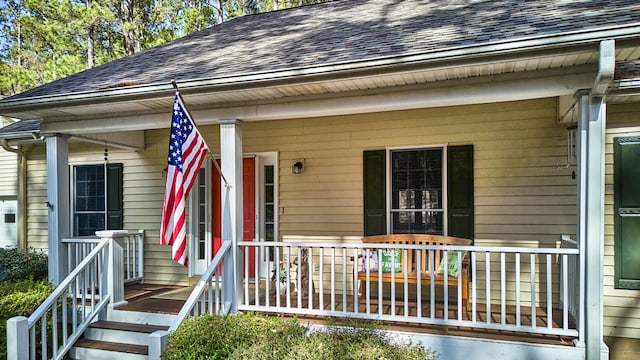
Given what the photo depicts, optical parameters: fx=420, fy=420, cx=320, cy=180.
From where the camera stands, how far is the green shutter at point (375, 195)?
5480 mm

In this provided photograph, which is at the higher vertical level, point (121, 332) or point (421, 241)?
point (421, 241)

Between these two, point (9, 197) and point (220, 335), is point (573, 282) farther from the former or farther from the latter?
point (9, 197)

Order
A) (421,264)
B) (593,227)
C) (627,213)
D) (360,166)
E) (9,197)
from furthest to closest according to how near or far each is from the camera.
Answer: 1. (9,197)
2. (360,166)
3. (421,264)
4. (627,213)
5. (593,227)

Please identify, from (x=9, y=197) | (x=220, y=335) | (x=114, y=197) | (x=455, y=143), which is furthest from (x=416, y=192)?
(x=9, y=197)

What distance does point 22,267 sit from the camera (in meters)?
6.21

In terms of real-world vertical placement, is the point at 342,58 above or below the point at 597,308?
above

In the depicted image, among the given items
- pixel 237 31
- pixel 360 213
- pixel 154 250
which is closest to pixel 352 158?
pixel 360 213

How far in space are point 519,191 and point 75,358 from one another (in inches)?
210

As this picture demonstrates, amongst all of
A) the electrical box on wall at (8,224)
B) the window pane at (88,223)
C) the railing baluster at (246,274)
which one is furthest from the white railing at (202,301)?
the electrical box on wall at (8,224)

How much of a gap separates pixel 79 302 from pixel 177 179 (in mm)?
2601

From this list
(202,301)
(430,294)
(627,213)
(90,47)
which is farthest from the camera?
(90,47)

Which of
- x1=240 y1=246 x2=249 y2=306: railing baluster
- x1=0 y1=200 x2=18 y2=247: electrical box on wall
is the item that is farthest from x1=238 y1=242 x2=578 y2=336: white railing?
x1=0 y1=200 x2=18 y2=247: electrical box on wall

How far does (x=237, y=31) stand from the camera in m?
6.63

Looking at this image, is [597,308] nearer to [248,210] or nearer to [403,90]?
[403,90]
